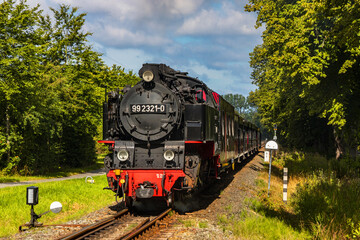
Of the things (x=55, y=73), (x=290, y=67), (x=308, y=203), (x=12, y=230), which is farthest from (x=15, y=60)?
(x=308, y=203)

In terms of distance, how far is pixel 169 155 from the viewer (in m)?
9.01

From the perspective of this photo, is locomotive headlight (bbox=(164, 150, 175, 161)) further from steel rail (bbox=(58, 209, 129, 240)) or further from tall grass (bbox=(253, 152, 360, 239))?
tall grass (bbox=(253, 152, 360, 239))

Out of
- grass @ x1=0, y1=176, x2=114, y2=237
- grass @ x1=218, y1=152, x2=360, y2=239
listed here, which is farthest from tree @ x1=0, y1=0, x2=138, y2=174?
grass @ x1=218, y1=152, x2=360, y2=239

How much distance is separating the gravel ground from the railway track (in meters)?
0.36

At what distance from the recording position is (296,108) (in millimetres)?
23141

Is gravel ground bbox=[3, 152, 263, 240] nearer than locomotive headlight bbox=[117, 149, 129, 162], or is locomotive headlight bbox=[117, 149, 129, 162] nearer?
gravel ground bbox=[3, 152, 263, 240]

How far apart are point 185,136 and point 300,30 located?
30.5 feet

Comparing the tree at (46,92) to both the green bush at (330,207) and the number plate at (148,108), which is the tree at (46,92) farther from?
the green bush at (330,207)

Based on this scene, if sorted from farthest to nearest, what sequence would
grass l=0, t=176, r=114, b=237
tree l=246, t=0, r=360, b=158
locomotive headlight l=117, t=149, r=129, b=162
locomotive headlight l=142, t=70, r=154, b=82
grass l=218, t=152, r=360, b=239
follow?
1. tree l=246, t=0, r=360, b=158
2. locomotive headlight l=142, t=70, r=154, b=82
3. locomotive headlight l=117, t=149, r=129, b=162
4. grass l=0, t=176, r=114, b=237
5. grass l=218, t=152, r=360, b=239

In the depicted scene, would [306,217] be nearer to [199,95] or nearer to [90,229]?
[199,95]

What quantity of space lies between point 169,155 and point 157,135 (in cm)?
72

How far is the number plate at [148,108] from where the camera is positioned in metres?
9.42

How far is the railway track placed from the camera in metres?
7.13

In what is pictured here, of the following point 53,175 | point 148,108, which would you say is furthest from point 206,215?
point 53,175
